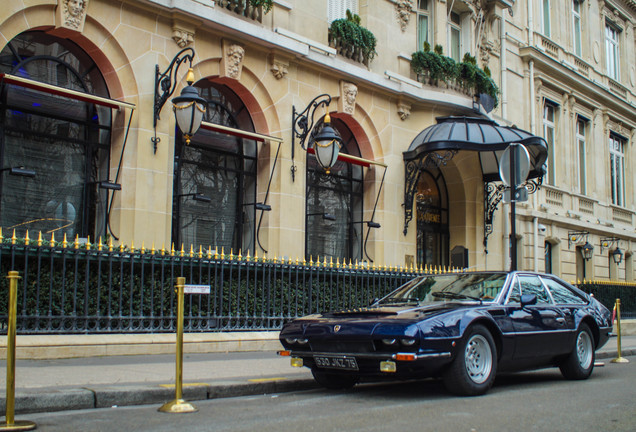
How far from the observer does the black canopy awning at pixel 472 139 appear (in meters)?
16.7

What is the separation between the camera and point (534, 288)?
8.98 meters

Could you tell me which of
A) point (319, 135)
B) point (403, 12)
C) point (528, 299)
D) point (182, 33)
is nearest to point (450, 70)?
point (403, 12)

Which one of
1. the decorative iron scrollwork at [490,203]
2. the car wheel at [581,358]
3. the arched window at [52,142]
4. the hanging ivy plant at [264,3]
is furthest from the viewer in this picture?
the decorative iron scrollwork at [490,203]

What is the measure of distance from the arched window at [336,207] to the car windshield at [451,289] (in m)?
7.50

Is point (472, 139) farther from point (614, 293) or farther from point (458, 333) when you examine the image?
point (458, 333)

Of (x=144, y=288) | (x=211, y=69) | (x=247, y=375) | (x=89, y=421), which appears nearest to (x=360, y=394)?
(x=247, y=375)

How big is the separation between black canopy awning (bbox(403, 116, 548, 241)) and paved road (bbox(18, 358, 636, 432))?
9.29 m

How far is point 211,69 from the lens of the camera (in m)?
14.2

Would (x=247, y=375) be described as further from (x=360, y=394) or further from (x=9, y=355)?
(x=9, y=355)

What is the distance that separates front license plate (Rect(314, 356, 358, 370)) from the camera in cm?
719

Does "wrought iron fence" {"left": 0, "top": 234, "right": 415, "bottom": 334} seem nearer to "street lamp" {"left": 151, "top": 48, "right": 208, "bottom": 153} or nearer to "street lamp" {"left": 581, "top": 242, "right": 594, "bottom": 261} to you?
"street lamp" {"left": 151, "top": 48, "right": 208, "bottom": 153}

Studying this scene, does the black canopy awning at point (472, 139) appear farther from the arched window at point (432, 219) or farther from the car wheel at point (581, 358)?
the car wheel at point (581, 358)

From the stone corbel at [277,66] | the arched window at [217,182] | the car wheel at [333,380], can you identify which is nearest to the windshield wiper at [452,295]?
the car wheel at [333,380]

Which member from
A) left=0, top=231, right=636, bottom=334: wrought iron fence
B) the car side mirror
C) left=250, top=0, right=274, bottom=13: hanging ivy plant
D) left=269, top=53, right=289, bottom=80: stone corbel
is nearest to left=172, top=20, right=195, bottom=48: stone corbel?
left=250, top=0, right=274, bottom=13: hanging ivy plant
